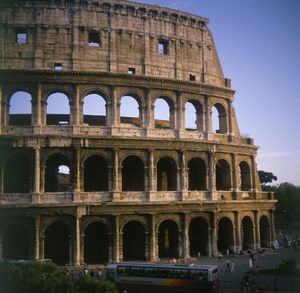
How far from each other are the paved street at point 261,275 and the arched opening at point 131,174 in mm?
6325

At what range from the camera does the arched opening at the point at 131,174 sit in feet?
91.5

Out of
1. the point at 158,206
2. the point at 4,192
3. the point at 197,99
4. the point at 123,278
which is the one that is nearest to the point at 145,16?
the point at 197,99

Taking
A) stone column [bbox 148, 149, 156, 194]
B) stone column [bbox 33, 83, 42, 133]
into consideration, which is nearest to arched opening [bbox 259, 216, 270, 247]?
stone column [bbox 148, 149, 156, 194]

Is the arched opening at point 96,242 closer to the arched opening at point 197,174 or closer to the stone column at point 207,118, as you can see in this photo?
the arched opening at point 197,174

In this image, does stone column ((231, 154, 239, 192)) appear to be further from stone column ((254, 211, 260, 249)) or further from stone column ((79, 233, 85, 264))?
stone column ((79, 233, 85, 264))

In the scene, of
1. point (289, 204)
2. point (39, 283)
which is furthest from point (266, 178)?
point (39, 283)

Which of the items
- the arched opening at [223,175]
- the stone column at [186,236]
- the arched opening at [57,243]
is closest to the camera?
the arched opening at [57,243]

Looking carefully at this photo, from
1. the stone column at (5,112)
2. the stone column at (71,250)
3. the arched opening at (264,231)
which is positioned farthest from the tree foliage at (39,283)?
the arched opening at (264,231)

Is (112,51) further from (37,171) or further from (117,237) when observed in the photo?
(117,237)

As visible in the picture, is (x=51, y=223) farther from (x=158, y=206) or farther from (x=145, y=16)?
(x=145, y=16)

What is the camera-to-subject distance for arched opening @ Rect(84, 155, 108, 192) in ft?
89.8

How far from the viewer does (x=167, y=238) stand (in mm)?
29375

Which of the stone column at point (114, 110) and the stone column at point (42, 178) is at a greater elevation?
the stone column at point (114, 110)

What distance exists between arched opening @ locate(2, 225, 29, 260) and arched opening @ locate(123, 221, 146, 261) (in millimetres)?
6101
